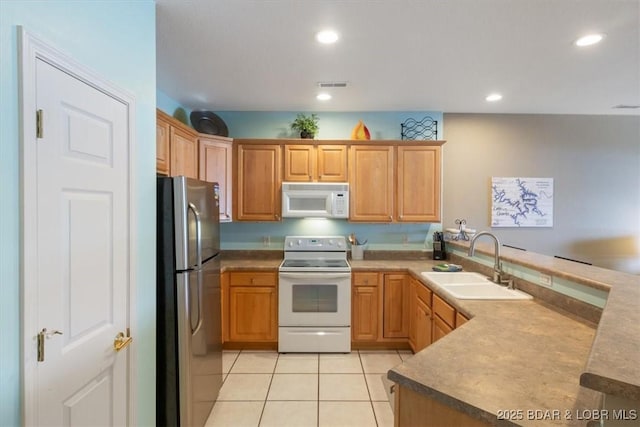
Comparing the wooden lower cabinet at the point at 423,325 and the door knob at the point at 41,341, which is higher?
the door knob at the point at 41,341

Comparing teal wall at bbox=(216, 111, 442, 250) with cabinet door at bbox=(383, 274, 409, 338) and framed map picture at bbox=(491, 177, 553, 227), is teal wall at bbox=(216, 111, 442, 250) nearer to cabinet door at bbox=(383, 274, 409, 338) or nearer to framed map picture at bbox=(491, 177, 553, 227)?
cabinet door at bbox=(383, 274, 409, 338)

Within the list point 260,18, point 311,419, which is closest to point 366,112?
point 260,18

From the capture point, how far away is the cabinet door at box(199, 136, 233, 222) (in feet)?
10.3

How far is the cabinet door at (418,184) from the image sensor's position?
3373 mm

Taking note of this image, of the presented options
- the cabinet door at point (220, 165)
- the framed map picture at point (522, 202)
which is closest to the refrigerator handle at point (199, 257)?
the cabinet door at point (220, 165)

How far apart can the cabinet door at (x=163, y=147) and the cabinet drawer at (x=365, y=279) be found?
2071mm

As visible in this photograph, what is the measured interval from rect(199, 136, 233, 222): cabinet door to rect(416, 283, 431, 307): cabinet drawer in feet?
7.04

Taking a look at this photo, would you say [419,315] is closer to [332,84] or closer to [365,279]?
[365,279]

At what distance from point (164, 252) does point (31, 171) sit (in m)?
0.95

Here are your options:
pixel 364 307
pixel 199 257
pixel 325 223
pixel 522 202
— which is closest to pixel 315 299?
pixel 364 307

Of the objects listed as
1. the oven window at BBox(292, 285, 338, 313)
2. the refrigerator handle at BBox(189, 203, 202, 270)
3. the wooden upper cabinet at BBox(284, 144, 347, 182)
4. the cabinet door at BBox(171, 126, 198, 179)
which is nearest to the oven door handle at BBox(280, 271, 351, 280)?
the oven window at BBox(292, 285, 338, 313)

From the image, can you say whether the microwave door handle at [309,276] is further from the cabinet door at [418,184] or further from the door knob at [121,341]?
the door knob at [121,341]

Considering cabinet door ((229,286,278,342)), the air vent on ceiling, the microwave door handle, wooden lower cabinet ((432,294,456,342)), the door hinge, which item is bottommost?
cabinet door ((229,286,278,342))

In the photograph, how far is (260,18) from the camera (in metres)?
1.81
